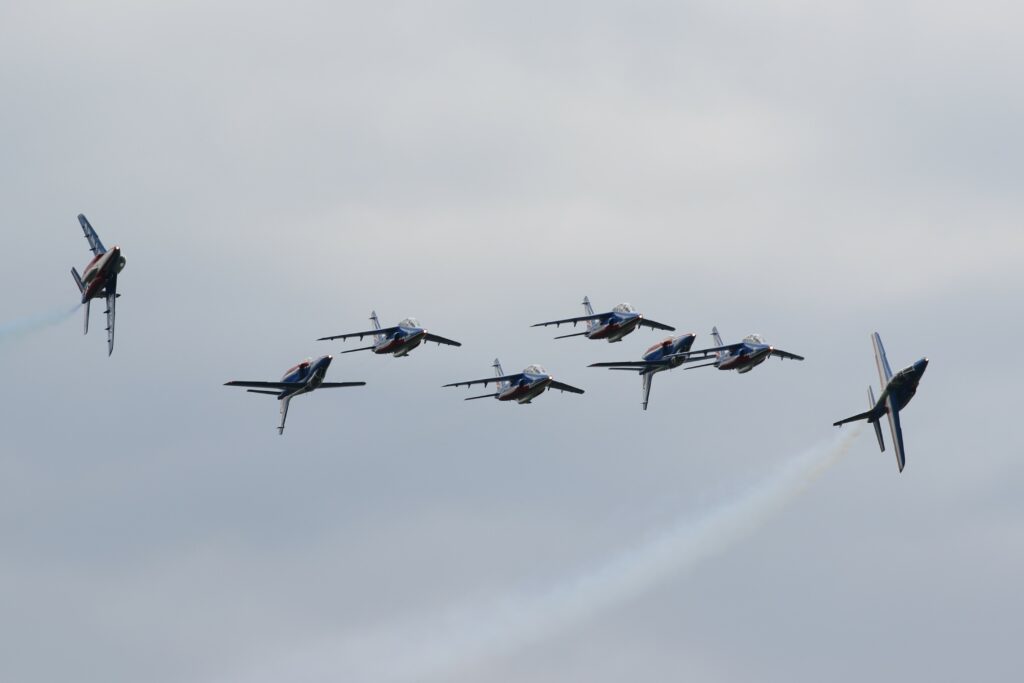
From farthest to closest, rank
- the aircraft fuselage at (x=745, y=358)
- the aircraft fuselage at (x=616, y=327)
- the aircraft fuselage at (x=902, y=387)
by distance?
the aircraft fuselage at (x=616, y=327) → the aircraft fuselage at (x=745, y=358) → the aircraft fuselage at (x=902, y=387)

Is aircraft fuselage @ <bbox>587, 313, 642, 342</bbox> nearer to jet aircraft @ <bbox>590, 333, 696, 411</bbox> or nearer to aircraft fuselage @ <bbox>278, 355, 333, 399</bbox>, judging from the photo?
jet aircraft @ <bbox>590, 333, 696, 411</bbox>

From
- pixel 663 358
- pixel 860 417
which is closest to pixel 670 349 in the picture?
pixel 663 358

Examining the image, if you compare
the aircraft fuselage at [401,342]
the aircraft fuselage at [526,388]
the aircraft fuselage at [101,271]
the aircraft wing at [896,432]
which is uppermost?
the aircraft fuselage at [101,271]

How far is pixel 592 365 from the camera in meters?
166

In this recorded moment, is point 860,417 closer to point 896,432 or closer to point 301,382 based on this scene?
point 896,432

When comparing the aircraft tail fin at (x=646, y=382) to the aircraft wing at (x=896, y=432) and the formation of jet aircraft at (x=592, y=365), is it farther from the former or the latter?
Result: the aircraft wing at (x=896, y=432)

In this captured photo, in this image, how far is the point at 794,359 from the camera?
575 feet

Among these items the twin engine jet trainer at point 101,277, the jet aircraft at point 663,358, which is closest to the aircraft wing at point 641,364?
the jet aircraft at point 663,358

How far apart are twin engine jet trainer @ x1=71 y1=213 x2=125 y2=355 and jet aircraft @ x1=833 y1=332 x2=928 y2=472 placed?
54.9 metres

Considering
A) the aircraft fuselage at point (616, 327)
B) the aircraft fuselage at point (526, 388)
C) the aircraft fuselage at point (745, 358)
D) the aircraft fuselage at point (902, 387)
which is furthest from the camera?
the aircraft fuselage at point (616, 327)

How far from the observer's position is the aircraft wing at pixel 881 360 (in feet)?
486

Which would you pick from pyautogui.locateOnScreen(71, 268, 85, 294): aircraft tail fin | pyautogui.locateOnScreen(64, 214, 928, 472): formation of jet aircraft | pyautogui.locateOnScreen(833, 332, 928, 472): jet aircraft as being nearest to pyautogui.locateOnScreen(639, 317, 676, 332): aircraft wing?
pyautogui.locateOnScreen(64, 214, 928, 472): formation of jet aircraft

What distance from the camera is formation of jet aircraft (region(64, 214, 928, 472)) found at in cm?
14538

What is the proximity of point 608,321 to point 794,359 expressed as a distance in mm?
17736
